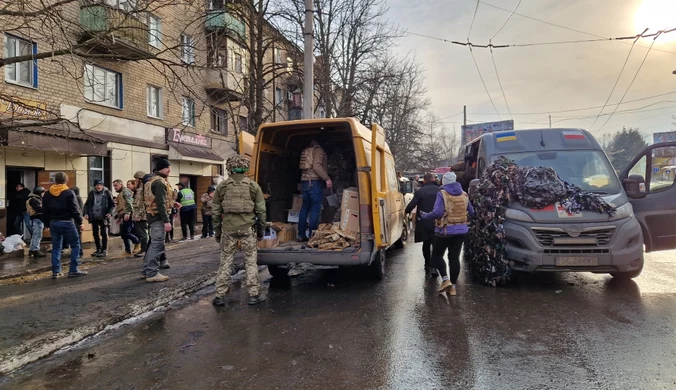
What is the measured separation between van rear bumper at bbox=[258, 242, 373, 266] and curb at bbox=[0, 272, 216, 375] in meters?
1.69

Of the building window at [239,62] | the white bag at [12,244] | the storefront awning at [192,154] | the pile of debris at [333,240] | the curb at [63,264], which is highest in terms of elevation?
the building window at [239,62]

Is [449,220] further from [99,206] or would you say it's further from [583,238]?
[99,206]

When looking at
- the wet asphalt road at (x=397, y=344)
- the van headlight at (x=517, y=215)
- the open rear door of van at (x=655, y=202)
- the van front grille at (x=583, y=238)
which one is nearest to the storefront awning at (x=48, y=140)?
the wet asphalt road at (x=397, y=344)

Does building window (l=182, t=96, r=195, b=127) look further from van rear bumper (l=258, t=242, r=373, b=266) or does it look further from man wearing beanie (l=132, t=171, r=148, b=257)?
van rear bumper (l=258, t=242, r=373, b=266)

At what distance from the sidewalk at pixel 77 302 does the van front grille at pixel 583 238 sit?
540 cm

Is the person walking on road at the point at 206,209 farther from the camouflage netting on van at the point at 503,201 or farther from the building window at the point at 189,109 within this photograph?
the camouflage netting on van at the point at 503,201

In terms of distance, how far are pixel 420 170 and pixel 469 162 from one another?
30078 mm

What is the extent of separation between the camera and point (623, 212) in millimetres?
5902

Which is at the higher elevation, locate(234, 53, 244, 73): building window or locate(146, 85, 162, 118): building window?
locate(234, 53, 244, 73): building window

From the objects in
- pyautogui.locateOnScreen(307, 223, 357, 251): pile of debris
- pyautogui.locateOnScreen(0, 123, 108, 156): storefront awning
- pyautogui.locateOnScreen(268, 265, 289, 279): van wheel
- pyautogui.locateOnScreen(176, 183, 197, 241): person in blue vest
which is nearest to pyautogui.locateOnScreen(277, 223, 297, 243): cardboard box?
pyautogui.locateOnScreen(268, 265, 289, 279): van wheel

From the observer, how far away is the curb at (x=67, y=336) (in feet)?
12.9

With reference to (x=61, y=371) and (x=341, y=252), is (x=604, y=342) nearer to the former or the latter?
(x=341, y=252)

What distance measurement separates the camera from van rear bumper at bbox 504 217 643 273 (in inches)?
225

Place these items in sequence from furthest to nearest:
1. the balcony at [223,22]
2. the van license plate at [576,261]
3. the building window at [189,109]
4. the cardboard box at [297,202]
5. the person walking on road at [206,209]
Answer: the person walking on road at [206,209], the balcony at [223,22], the building window at [189,109], the cardboard box at [297,202], the van license plate at [576,261]
